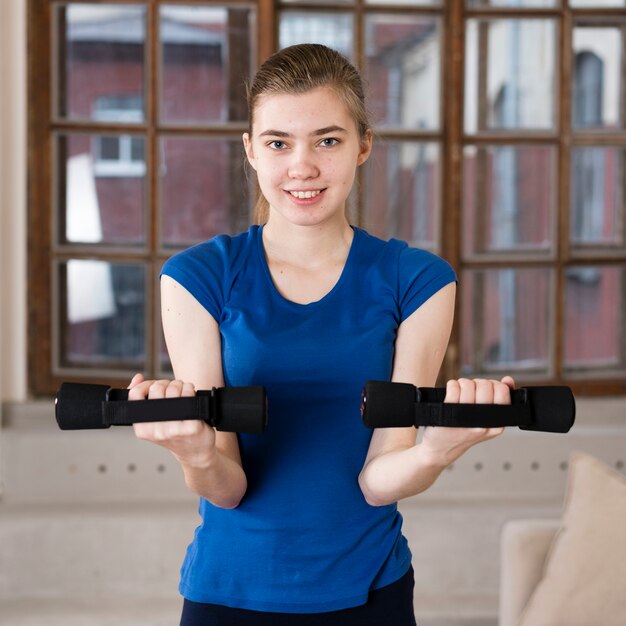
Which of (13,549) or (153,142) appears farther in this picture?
(153,142)

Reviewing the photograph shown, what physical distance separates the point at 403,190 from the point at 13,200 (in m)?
1.17

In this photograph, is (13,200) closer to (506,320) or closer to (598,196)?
(506,320)

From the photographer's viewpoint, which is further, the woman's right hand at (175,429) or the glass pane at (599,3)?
the glass pane at (599,3)

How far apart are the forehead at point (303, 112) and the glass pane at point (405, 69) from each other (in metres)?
1.74

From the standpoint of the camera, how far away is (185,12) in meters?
3.00

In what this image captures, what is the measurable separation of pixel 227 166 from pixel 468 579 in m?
1.41

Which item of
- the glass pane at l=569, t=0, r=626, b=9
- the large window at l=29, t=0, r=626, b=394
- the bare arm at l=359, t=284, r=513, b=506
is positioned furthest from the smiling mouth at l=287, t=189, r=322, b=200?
the glass pane at l=569, t=0, r=626, b=9

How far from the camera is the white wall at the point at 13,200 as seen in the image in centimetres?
293

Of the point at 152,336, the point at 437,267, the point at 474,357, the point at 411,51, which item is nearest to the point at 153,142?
the point at 152,336

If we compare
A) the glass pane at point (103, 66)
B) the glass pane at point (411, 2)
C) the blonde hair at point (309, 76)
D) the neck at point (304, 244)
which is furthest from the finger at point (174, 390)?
the glass pane at point (411, 2)

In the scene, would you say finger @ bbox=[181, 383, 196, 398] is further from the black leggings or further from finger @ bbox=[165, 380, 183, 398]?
the black leggings

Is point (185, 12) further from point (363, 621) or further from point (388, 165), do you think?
point (363, 621)

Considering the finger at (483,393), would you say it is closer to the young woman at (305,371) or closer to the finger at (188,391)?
the young woman at (305,371)

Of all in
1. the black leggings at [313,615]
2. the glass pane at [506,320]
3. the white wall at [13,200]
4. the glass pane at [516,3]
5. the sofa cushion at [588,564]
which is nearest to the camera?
the black leggings at [313,615]
